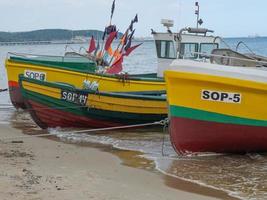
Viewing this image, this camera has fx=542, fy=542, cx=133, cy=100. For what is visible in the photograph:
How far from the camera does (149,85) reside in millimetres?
14156

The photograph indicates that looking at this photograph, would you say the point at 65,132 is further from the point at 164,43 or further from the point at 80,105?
the point at 164,43

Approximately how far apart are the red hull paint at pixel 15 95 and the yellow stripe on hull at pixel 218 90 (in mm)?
8884

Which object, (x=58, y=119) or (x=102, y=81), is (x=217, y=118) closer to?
(x=58, y=119)

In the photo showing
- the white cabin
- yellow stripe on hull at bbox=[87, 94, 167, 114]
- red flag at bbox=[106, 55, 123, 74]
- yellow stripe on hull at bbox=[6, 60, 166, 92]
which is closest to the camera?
yellow stripe on hull at bbox=[87, 94, 167, 114]

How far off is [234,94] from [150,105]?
169 inches

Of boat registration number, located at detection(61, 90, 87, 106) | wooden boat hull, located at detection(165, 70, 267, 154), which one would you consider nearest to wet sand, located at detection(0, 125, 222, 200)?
wooden boat hull, located at detection(165, 70, 267, 154)

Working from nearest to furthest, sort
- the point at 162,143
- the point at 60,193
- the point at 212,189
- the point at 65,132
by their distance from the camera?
1. the point at 60,193
2. the point at 212,189
3. the point at 162,143
4. the point at 65,132

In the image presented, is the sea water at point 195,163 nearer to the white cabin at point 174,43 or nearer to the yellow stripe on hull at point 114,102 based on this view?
the yellow stripe on hull at point 114,102

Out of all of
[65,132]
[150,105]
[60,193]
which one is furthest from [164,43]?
[60,193]

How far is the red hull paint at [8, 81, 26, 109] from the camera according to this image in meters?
17.0

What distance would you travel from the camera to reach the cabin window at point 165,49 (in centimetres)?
1476

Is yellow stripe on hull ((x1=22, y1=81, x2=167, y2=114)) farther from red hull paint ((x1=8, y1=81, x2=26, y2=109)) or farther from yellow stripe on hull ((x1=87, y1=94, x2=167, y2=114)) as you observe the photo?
red hull paint ((x1=8, y1=81, x2=26, y2=109))

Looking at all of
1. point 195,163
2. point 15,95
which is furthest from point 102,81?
point 195,163

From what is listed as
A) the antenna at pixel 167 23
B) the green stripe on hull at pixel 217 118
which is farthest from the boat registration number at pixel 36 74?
the green stripe on hull at pixel 217 118
